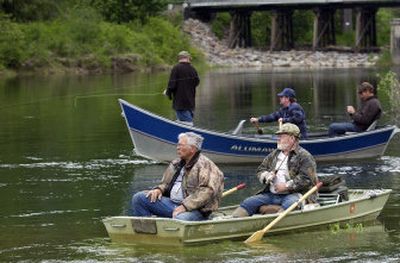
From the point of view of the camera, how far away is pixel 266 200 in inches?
592

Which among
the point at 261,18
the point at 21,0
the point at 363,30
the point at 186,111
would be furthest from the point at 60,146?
the point at 261,18

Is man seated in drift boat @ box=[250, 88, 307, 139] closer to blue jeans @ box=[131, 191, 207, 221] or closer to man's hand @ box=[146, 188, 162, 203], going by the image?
blue jeans @ box=[131, 191, 207, 221]

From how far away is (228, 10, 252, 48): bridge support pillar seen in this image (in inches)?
3661

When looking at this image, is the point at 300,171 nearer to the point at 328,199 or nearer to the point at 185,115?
the point at 328,199

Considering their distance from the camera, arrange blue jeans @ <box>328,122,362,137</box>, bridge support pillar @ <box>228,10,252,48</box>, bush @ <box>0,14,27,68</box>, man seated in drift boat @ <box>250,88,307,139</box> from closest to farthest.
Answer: man seated in drift boat @ <box>250,88,307,139</box> < blue jeans @ <box>328,122,362,137</box> < bush @ <box>0,14,27,68</box> < bridge support pillar @ <box>228,10,252,48</box>

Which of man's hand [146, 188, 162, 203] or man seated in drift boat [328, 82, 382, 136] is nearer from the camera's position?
man's hand [146, 188, 162, 203]

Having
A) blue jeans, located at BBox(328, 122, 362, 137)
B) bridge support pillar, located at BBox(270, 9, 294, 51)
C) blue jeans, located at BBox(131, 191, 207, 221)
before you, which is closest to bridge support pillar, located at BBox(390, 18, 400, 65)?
bridge support pillar, located at BBox(270, 9, 294, 51)

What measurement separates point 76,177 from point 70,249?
6.98 meters

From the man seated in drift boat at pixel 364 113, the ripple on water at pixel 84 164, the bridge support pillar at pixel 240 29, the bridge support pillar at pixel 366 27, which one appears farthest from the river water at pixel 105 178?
the bridge support pillar at pixel 240 29

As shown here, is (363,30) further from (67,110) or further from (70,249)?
(70,249)

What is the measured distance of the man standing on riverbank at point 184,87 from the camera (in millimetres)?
23672

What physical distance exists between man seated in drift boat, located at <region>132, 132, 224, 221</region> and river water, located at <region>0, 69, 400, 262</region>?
18.0 inches

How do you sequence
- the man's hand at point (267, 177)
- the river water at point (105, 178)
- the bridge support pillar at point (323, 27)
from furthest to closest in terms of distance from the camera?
the bridge support pillar at point (323, 27), the man's hand at point (267, 177), the river water at point (105, 178)

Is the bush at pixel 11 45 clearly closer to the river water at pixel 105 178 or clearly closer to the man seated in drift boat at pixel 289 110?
the river water at pixel 105 178
